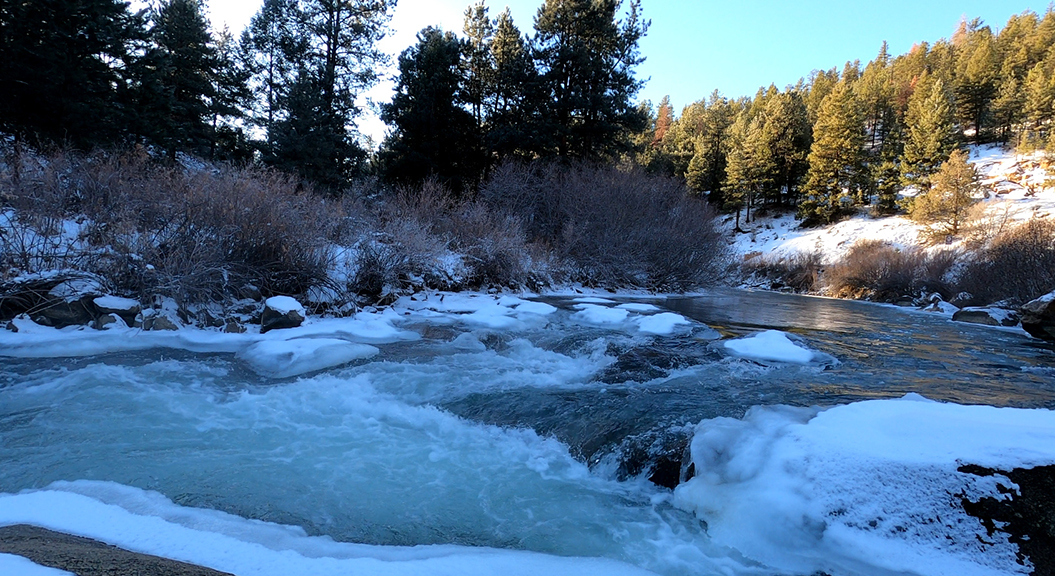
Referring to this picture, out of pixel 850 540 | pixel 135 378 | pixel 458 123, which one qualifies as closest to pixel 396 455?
pixel 850 540

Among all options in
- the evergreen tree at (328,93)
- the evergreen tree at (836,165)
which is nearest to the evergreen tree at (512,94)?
the evergreen tree at (328,93)

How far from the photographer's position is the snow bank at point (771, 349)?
656 cm

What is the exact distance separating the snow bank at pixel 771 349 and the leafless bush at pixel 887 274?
14.2 m

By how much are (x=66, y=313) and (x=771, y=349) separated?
9.91 meters

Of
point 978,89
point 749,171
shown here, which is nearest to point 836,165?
point 749,171

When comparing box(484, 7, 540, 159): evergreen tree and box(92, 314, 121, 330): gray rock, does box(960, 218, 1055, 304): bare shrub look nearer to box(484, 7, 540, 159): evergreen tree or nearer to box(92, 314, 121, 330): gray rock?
box(484, 7, 540, 159): evergreen tree

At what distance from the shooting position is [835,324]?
11.1 meters

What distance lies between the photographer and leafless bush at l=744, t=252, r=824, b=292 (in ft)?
92.1

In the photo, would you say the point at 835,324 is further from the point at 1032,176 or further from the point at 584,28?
the point at 1032,176

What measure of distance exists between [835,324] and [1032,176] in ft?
127

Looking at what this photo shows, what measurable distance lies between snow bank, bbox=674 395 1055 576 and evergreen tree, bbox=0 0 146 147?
15.0m

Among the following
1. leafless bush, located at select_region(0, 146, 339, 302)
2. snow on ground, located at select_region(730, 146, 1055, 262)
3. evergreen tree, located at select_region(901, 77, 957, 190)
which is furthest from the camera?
evergreen tree, located at select_region(901, 77, 957, 190)

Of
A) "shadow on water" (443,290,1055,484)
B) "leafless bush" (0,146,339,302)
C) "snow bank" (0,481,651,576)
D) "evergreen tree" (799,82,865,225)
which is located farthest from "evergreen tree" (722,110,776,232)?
"snow bank" (0,481,651,576)

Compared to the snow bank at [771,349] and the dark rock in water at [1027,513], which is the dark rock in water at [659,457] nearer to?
the dark rock in water at [1027,513]
